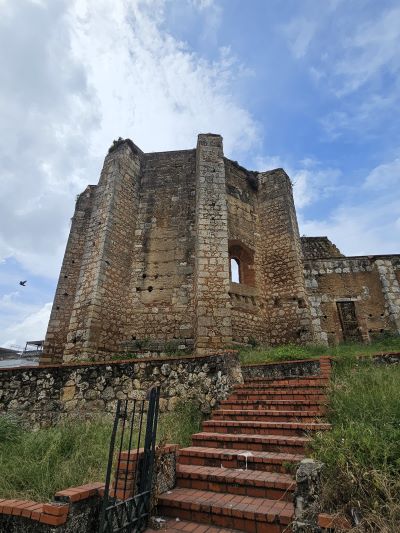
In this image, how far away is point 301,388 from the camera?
5.51 metres

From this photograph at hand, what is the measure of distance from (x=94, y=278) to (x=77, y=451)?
Result: 6771 millimetres

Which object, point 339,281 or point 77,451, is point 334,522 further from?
point 339,281

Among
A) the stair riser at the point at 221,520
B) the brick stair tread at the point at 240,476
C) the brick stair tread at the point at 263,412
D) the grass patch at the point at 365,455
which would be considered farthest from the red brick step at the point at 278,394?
the stair riser at the point at 221,520

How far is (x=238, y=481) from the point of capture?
3.30 m

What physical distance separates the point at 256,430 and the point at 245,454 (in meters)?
0.73

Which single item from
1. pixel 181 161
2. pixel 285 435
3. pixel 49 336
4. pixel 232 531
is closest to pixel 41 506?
pixel 232 531

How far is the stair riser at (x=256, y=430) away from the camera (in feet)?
13.4

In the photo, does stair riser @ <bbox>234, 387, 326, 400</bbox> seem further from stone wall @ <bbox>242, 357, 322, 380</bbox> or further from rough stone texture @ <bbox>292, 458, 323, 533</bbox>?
rough stone texture @ <bbox>292, 458, 323, 533</bbox>

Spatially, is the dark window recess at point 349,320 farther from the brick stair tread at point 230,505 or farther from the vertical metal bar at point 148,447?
the vertical metal bar at point 148,447

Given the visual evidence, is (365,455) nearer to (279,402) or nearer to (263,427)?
(263,427)

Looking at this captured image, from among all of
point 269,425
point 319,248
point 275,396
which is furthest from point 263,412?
point 319,248

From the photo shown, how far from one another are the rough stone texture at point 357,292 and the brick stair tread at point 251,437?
7899 millimetres

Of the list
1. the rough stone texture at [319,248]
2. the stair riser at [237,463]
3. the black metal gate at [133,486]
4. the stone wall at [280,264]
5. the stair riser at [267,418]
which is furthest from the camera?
the rough stone texture at [319,248]

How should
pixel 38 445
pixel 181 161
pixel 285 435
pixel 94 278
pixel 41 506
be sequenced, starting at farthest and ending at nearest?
pixel 181 161 → pixel 94 278 → pixel 38 445 → pixel 285 435 → pixel 41 506
